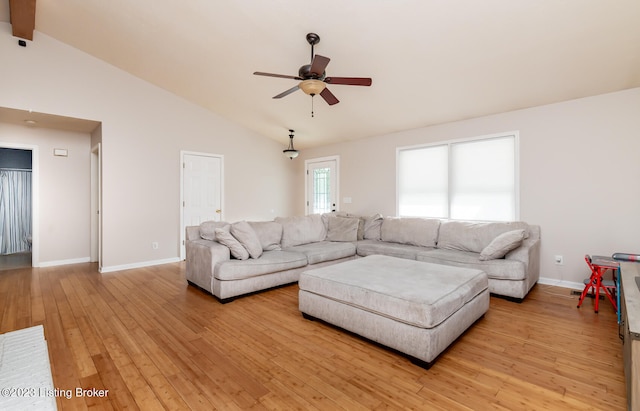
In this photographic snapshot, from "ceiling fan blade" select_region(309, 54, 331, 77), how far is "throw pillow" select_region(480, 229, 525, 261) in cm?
281

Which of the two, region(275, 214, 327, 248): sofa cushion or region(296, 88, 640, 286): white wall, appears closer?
region(296, 88, 640, 286): white wall

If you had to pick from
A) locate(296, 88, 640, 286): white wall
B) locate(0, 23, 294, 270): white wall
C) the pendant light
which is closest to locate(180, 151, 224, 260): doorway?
locate(0, 23, 294, 270): white wall

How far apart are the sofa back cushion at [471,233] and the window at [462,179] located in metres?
0.45

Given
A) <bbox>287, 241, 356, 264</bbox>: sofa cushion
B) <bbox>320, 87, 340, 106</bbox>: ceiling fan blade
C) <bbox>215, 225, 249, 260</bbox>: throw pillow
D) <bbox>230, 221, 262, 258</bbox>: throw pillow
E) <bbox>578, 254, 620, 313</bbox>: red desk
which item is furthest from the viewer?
<bbox>287, 241, 356, 264</bbox>: sofa cushion

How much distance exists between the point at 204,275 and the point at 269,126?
376 cm

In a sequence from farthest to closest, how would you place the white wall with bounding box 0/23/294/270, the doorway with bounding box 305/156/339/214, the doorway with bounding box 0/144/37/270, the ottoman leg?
the doorway with bounding box 305/156/339/214
the doorway with bounding box 0/144/37/270
the white wall with bounding box 0/23/294/270
the ottoman leg

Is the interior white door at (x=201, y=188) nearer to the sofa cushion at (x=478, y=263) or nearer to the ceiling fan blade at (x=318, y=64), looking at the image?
the ceiling fan blade at (x=318, y=64)

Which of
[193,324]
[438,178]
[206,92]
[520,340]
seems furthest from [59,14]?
[520,340]

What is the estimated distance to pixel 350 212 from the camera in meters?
6.31

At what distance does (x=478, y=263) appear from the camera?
3.59 meters

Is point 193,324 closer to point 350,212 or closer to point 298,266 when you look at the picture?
point 298,266

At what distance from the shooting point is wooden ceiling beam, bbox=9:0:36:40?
3490 mm

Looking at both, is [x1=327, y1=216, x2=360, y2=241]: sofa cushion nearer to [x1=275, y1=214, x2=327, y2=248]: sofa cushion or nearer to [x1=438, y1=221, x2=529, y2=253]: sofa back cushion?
[x1=275, y1=214, x2=327, y2=248]: sofa cushion

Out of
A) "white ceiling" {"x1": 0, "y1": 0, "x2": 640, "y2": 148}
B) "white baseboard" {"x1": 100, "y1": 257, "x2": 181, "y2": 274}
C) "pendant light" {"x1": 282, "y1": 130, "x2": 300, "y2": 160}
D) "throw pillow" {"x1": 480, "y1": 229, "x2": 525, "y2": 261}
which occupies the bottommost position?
"white baseboard" {"x1": 100, "y1": 257, "x2": 181, "y2": 274}
